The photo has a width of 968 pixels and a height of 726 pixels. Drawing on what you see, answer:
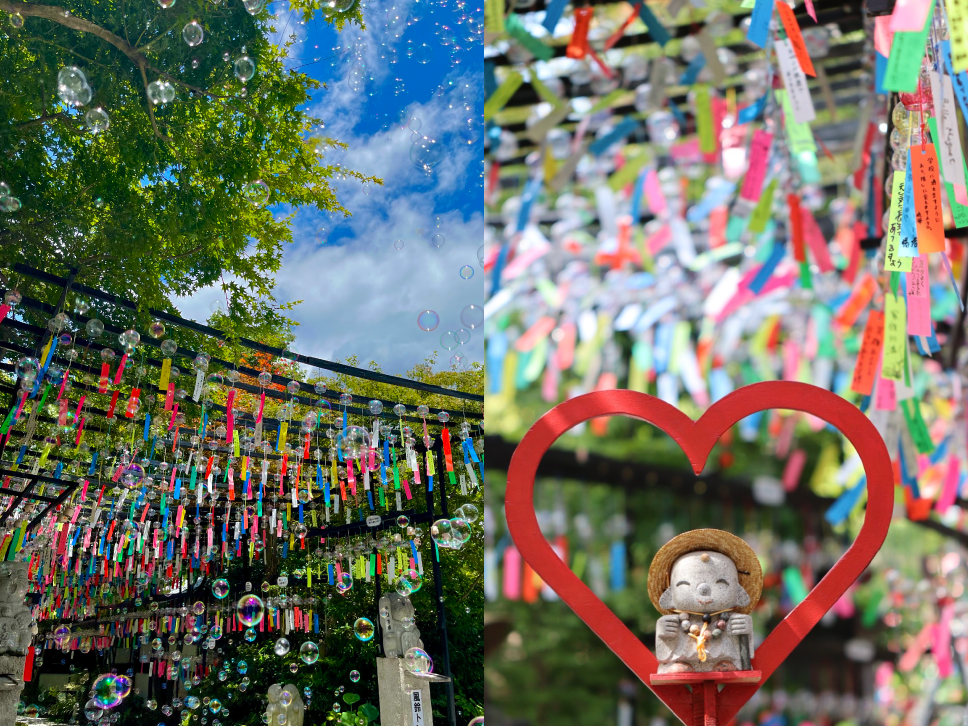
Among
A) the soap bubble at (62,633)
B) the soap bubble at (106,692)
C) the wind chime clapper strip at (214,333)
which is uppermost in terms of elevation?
the wind chime clapper strip at (214,333)

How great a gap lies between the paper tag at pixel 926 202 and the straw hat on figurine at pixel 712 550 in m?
0.73

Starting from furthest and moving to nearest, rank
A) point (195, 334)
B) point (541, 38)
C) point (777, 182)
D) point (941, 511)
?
1. point (195, 334)
2. point (541, 38)
3. point (777, 182)
4. point (941, 511)

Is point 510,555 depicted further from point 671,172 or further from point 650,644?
point 671,172

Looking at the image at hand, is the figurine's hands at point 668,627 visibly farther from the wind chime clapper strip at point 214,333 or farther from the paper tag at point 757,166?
the wind chime clapper strip at point 214,333

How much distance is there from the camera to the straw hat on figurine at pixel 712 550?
1527mm

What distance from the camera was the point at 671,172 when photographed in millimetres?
2162

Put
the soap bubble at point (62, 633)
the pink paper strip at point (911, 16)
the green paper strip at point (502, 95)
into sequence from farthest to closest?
1. the soap bubble at point (62, 633)
2. the green paper strip at point (502, 95)
3. the pink paper strip at point (911, 16)

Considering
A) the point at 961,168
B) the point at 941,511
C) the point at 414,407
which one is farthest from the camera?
the point at 414,407

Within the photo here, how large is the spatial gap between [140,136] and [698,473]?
436 centimetres

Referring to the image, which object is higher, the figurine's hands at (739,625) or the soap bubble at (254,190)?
the soap bubble at (254,190)

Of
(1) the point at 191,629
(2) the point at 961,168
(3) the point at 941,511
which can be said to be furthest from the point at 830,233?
(1) the point at 191,629

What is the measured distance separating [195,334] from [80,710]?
7575 mm

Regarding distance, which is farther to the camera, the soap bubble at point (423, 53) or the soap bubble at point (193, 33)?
the soap bubble at point (423, 53)

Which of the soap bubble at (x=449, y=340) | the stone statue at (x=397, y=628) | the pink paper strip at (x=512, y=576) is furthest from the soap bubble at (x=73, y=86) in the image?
the stone statue at (x=397, y=628)
